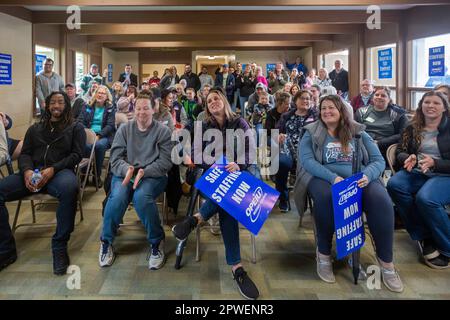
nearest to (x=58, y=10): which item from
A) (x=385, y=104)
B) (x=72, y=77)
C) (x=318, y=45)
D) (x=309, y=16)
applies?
(x=72, y=77)

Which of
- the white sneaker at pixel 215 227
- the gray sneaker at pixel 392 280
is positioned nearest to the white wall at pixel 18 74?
the white sneaker at pixel 215 227

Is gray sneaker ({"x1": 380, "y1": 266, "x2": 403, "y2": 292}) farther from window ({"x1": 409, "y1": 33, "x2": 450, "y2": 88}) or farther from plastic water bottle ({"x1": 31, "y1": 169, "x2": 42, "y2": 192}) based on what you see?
window ({"x1": 409, "y1": 33, "x2": 450, "y2": 88})

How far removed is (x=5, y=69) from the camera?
706 centimetres

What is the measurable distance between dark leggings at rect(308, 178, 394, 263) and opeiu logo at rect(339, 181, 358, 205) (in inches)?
4.0

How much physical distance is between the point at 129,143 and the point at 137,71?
47.4 ft

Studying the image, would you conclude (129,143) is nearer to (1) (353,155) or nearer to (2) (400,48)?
(1) (353,155)

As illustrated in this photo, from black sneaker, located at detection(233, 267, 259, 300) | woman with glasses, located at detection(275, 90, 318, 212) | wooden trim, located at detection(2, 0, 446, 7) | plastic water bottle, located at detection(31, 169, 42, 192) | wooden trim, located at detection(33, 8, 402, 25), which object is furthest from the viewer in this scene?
wooden trim, located at detection(33, 8, 402, 25)

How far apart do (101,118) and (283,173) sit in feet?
7.48

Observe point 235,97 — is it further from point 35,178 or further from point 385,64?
point 35,178

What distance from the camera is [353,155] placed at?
2658 millimetres

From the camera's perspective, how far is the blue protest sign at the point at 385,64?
8906 mm

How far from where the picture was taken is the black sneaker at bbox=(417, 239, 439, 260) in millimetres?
2782

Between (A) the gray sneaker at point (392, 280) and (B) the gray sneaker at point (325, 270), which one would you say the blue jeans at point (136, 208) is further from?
(A) the gray sneaker at point (392, 280)

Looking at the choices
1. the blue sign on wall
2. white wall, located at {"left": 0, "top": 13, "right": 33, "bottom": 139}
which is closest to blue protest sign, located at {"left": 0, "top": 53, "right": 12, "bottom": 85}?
white wall, located at {"left": 0, "top": 13, "right": 33, "bottom": 139}
